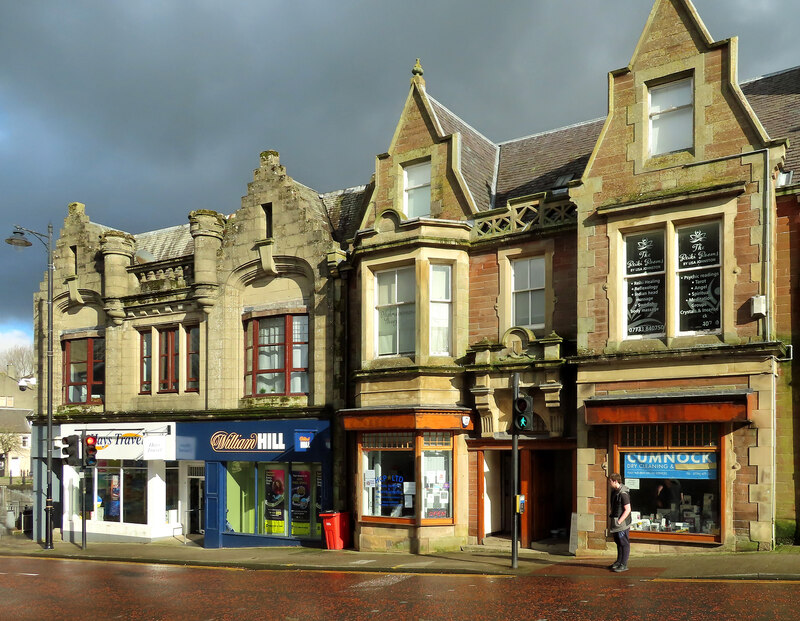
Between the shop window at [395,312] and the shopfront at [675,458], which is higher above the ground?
the shop window at [395,312]

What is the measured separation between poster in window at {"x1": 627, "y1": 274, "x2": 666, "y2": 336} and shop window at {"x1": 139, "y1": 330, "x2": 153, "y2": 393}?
1645 cm

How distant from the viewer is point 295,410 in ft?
73.2

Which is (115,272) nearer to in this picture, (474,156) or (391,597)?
(474,156)

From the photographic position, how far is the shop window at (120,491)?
26.4m

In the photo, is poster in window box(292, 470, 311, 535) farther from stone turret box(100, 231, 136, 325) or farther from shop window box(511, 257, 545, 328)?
stone turret box(100, 231, 136, 325)

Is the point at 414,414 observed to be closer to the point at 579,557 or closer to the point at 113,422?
the point at 579,557

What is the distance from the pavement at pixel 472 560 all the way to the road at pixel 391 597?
35cm

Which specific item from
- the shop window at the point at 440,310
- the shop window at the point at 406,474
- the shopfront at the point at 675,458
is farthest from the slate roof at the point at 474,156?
the shopfront at the point at 675,458

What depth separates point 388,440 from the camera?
19656mm

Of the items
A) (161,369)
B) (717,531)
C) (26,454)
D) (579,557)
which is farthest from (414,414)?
(26,454)

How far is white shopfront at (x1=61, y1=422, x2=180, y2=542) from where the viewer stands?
2542cm

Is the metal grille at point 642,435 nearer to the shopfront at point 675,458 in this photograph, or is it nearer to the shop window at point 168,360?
the shopfront at point 675,458

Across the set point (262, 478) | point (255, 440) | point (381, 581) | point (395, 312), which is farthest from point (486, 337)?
point (262, 478)

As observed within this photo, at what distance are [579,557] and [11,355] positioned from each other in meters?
98.7
